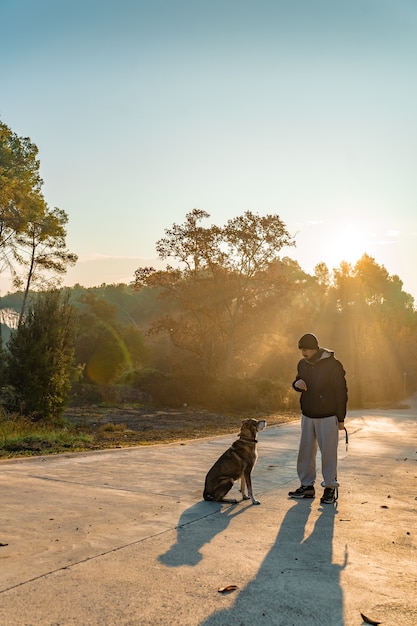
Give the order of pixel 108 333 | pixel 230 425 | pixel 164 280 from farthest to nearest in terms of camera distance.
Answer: pixel 108 333 < pixel 164 280 < pixel 230 425

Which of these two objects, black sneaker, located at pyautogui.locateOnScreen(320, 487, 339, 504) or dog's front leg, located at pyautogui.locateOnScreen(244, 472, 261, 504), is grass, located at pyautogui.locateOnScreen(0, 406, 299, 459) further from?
black sneaker, located at pyautogui.locateOnScreen(320, 487, 339, 504)

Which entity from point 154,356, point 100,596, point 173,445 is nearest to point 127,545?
point 100,596

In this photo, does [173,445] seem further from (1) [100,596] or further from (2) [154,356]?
(2) [154,356]

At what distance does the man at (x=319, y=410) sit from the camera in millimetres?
7719

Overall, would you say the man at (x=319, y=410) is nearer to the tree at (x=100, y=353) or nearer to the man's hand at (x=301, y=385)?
the man's hand at (x=301, y=385)

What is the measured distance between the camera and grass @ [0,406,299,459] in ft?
39.6

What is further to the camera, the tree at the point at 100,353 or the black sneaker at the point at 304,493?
the tree at the point at 100,353

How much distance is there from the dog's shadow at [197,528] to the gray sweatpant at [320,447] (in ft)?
3.52

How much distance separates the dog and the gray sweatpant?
33.9 inches

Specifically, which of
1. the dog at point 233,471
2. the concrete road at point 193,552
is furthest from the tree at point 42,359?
the dog at point 233,471

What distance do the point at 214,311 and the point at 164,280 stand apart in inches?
164

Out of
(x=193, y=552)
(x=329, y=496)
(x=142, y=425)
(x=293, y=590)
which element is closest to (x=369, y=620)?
(x=293, y=590)

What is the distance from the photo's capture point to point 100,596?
3965 mm

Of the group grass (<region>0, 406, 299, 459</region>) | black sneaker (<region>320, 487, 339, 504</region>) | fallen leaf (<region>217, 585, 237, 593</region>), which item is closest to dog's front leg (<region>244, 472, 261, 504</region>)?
black sneaker (<region>320, 487, 339, 504</region>)
